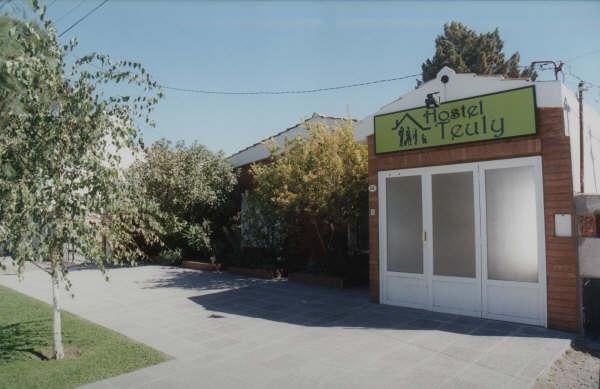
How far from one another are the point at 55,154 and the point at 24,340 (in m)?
3.26

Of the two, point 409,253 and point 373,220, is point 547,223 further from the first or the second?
point 373,220

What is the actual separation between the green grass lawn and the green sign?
19.4 ft

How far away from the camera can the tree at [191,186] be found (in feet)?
53.2

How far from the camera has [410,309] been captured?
28.3 ft

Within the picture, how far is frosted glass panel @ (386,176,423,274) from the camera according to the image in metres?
8.74

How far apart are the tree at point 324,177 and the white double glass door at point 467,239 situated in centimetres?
234

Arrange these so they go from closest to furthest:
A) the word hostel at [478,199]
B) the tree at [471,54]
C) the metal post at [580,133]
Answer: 1. the word hostel at [478,199]
2. the metal post at [580,133]
3. the tree at [471,54]

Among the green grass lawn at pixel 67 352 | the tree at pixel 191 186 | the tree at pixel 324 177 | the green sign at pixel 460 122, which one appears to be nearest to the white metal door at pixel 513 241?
the green sign at pixel 460 122

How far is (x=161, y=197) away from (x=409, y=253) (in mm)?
10457

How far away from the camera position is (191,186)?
1623 cm

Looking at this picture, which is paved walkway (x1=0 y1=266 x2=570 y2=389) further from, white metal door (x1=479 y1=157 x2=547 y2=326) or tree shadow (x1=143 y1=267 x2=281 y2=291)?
tree shadow (x1=143 y1=267 x2=281 y2=291)

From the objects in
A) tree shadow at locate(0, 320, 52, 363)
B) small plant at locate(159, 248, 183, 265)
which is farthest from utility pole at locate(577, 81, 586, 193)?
small plant at locate(159, 248, 183, 265)

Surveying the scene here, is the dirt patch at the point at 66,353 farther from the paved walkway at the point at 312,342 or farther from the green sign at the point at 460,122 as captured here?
the green sign at the point at 460,122

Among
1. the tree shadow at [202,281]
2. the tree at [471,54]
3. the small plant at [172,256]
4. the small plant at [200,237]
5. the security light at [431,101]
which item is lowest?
the tree shadow at [202,281]
